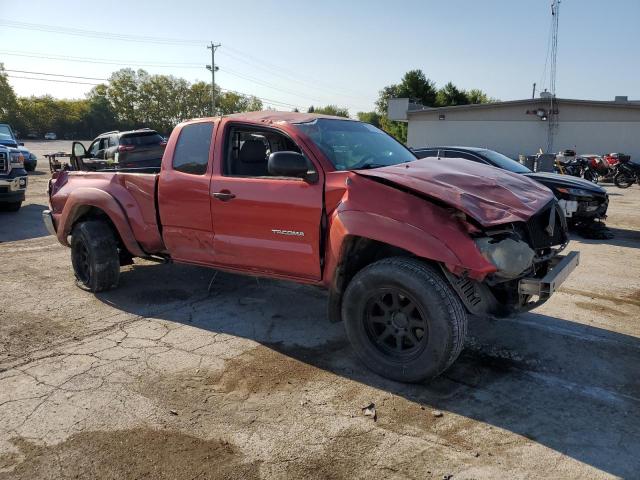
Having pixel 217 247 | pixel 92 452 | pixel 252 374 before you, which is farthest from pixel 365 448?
pixel 217 247

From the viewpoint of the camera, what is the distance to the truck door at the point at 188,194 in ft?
15.6

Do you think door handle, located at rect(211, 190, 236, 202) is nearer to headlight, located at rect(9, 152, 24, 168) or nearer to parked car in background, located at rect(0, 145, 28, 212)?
parked car in background, located at rect(0, 145, 28, 212)

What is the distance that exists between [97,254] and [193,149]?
1732 millimetres

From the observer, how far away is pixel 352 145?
452 centimetres

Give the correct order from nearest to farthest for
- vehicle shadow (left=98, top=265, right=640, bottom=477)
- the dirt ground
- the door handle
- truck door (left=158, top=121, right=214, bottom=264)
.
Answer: the dirt ground
vehicle shadow (left=98, top=265, right=640, bottom=477)
the door handle
truck door (left=158, top=121, right=214, bottom=264)

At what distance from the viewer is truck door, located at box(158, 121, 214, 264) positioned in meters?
4.77

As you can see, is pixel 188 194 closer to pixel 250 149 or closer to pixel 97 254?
pixel 250 149

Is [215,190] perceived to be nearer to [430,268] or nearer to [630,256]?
[430,268]

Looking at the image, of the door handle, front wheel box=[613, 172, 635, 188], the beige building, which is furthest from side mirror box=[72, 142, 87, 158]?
the beige building

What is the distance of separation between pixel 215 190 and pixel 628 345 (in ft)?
12.5

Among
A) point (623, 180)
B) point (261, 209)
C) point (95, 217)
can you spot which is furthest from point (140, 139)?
point (623, 180)

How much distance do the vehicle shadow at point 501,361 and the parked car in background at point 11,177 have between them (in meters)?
7.07

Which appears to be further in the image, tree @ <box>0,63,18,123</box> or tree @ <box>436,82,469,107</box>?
tree @ <box>0,63,18,123</box>

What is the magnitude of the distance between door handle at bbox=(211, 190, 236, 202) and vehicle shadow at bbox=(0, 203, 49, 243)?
6.19 metres
